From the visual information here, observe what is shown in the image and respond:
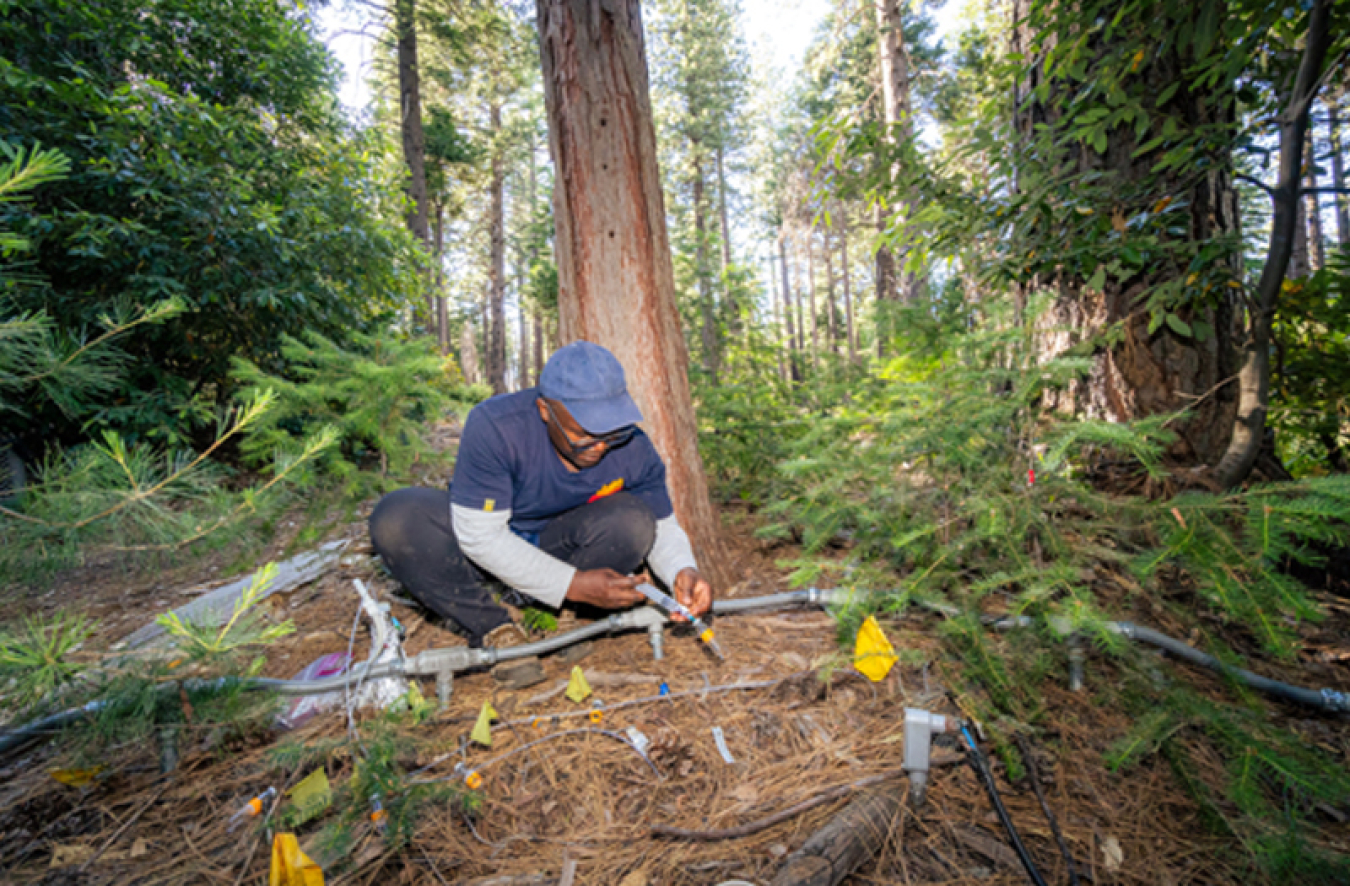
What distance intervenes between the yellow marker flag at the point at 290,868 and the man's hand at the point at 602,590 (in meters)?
1.13

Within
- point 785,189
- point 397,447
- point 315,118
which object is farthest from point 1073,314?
point 785,189

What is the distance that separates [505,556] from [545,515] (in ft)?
1.25

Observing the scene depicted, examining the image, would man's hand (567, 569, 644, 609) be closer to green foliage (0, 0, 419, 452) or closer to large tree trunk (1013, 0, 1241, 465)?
large tree trunk (1013, 0, 1241, 465)

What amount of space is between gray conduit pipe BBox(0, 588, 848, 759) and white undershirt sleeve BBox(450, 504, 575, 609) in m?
0.21

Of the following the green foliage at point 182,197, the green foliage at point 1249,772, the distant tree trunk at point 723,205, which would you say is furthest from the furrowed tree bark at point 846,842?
the distant tree trunk at point 723,205

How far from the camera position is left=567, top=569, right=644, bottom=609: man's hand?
7.16 ft

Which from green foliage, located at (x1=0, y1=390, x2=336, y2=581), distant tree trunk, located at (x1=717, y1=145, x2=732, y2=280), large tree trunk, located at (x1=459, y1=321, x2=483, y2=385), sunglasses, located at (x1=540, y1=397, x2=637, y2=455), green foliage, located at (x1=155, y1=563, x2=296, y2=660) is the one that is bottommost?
green foliage, located at (x1=155, y1=563, x2=296, y2=660)

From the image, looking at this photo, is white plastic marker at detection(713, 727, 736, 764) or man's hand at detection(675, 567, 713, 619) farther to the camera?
man's hand at detection(675, 567, 713, 619)

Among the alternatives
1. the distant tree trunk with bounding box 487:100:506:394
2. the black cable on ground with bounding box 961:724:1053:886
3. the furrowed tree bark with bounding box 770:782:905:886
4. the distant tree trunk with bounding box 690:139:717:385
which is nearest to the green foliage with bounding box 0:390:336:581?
the furrowed tree bark with bounding box 770:782:905:886

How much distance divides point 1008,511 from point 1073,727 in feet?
2.31

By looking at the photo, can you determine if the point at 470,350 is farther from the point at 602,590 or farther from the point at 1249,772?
the point at 1249,772

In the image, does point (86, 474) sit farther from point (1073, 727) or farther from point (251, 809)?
point (1073, 727)

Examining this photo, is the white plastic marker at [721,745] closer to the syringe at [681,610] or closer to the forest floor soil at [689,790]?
the forest floor soil at [689,790]

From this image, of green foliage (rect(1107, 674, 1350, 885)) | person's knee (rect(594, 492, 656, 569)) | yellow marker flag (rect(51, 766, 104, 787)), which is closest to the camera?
green foliage (rect(1107, 674, 1350, 885))
